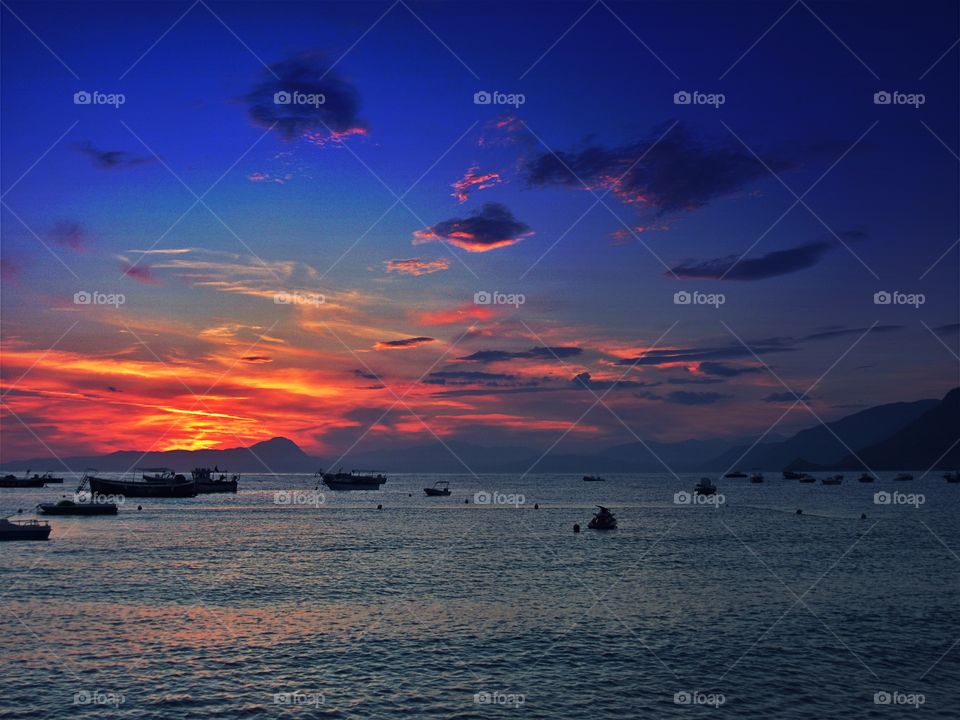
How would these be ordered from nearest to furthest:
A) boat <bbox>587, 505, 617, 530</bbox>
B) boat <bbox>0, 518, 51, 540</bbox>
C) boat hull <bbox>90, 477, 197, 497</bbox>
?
boat <bbox>0, 518, 51, 540</bbox>
boat <bbox>587, 505, 617, 530</bbox>
boat hull <bbox>90, 477, 197, 497</bbox>

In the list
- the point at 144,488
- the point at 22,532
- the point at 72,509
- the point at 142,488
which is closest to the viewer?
the point at 22,532

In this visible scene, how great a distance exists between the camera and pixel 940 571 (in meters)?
66.1

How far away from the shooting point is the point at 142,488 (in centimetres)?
18462

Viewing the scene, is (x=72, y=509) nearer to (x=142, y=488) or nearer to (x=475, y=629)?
(x=142, y=488)

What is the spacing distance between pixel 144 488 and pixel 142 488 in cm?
67

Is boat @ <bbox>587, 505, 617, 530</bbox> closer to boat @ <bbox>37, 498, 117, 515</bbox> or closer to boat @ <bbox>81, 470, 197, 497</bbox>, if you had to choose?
boat @ <bbox>37, 498, 117, 515</bbox>

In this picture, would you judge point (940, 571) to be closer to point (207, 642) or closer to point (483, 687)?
point (483, 687)

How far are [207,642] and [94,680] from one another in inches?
288

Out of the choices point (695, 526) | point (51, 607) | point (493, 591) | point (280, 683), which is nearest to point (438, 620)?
point (493, 591)

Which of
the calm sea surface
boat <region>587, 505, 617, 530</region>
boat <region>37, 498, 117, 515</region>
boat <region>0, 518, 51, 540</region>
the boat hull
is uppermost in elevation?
the boat hull

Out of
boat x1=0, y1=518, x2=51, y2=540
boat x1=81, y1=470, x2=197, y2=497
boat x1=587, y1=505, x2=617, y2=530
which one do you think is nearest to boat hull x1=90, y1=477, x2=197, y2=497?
boat x1=81, y1=470, x2=197, y2=497

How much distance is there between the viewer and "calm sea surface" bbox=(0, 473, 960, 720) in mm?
30141

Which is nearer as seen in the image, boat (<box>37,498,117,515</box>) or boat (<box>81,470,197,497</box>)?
boat (<box>37,498,117,515</box>)

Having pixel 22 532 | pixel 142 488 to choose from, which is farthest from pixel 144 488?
pixel 22 532
